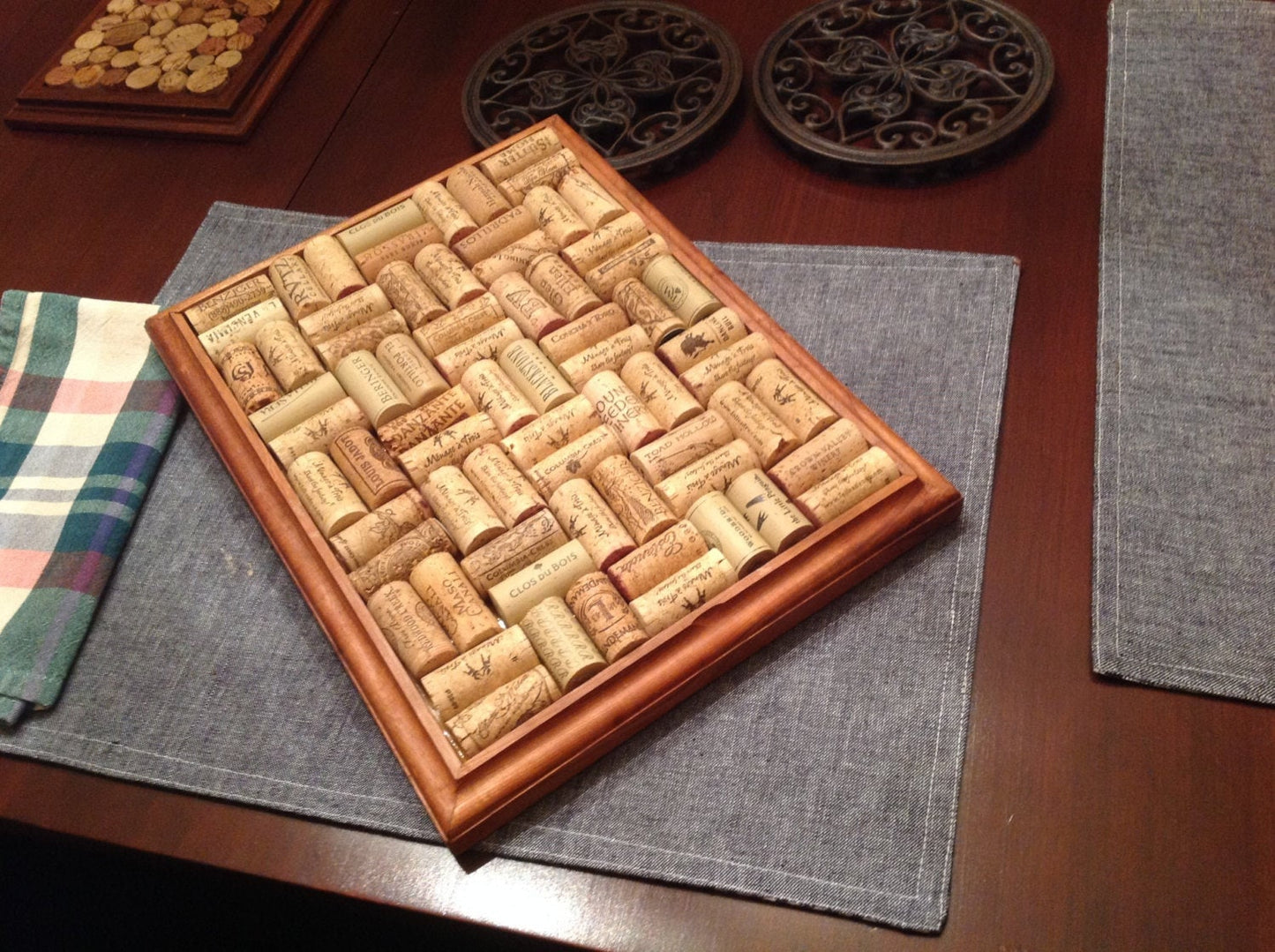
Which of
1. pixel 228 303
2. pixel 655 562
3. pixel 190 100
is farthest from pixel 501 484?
pixel 190 100

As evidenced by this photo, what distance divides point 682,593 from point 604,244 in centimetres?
36

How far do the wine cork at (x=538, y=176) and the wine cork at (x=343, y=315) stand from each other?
16 centimetres

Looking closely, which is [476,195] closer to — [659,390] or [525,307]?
[525,307]

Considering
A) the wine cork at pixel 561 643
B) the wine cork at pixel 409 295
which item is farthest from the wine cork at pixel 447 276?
the wine cork at pixel 561 643

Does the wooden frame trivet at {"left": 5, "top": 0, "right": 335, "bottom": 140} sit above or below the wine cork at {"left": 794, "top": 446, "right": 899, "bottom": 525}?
above

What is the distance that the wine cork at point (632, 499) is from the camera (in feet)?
2.60

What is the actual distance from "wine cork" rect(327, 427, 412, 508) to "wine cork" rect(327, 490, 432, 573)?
0.01 m

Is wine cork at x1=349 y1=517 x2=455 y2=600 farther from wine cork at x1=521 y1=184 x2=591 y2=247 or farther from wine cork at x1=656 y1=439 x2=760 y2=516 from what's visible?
wine cork at x1=521 y1=184 x2=591 y2=247

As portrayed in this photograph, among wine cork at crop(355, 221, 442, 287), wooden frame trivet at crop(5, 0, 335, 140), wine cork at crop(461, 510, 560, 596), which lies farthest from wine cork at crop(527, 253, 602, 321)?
wooden frame trivet at crop(5, 0, 335, 140)

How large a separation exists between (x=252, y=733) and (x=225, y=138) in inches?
30.4

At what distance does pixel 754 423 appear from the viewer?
0.82m

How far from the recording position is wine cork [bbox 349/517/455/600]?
786mm

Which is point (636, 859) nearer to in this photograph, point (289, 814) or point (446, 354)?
point (289, 814)

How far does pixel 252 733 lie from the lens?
786mm
